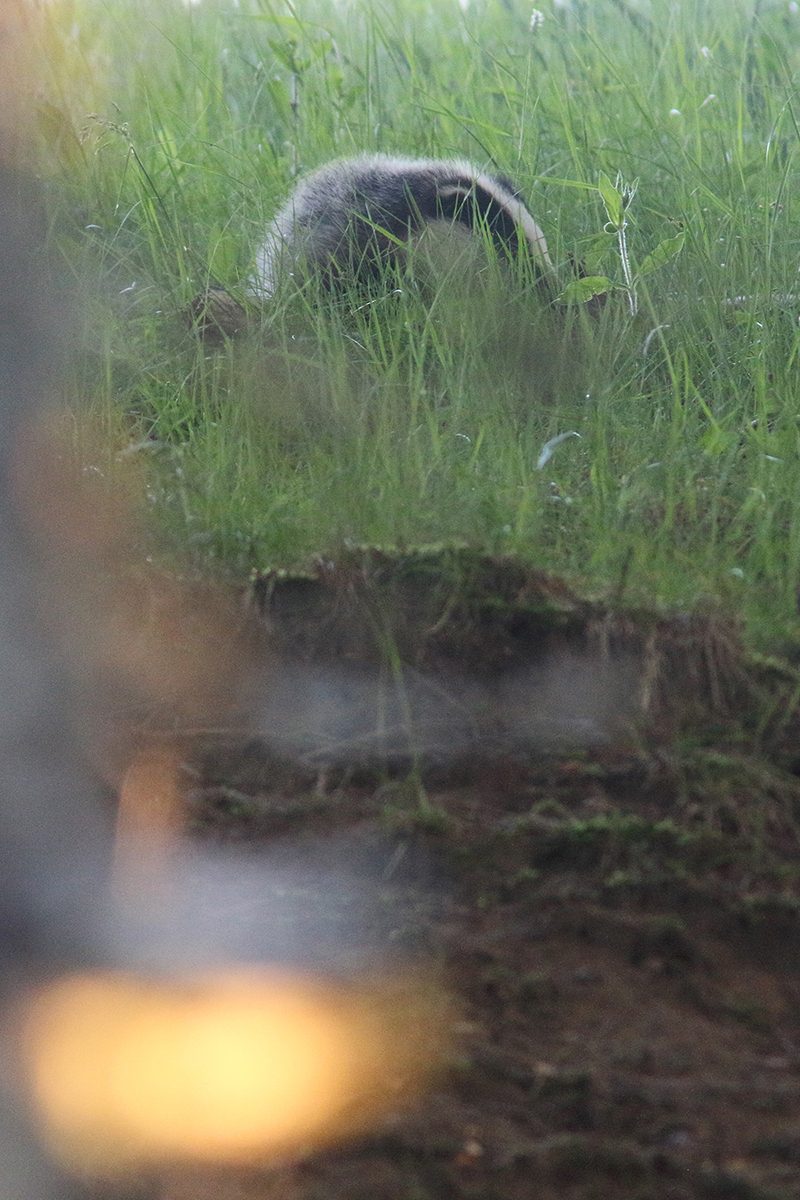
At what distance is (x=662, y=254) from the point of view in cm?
229

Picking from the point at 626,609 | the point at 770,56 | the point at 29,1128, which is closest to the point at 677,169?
the point at 770,56

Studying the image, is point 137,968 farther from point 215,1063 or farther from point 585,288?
point 585,288

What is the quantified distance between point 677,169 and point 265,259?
1.10 metres

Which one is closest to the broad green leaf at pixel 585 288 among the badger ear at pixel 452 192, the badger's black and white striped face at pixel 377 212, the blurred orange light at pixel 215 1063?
the badger's black and white striped face at pixel 377 212

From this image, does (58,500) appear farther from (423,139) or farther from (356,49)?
(356,49)

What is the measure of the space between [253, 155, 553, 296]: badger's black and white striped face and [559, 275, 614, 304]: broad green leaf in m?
0.29

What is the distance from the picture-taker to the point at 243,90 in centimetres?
353

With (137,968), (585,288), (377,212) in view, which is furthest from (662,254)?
(137,968)

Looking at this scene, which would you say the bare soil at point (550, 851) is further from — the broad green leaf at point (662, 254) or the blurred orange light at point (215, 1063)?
the broad green leaf at point (662, 254)

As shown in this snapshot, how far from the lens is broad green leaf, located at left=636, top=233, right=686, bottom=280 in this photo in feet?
7.32

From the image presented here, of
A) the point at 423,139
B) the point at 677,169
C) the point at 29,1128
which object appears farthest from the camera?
the point at 423,139

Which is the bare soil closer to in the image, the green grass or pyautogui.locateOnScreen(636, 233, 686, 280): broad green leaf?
the green grass

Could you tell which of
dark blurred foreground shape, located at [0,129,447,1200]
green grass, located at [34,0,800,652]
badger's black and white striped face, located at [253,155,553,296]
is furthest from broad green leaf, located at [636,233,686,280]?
dark blurred foreground shape, located at [0,129,447,1200]

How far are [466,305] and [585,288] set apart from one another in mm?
261
